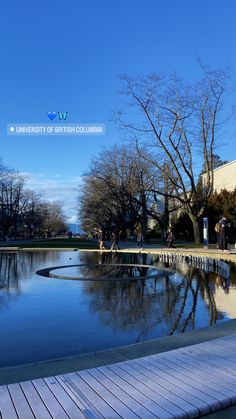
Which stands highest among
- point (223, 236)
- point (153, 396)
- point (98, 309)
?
point (223, 236)

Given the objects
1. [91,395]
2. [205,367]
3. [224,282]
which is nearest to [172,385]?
[205,367]

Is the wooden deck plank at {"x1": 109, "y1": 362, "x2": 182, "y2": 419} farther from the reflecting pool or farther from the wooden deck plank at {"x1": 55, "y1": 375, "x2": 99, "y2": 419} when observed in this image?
the reflecting pool

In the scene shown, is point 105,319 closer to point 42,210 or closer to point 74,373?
point 74,373

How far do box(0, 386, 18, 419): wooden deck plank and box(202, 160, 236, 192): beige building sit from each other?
48.2 meters

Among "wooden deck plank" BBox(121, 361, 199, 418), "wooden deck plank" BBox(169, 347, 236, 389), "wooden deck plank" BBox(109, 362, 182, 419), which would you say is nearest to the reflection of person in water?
"wooden deck plank" BBox(169, 347, 236, 389)

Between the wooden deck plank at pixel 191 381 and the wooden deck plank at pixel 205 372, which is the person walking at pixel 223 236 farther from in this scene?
the wooden deck plank at pixel 191 381

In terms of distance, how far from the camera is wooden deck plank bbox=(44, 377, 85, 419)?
3461mm

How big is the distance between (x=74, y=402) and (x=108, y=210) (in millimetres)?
61097

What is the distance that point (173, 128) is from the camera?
38219 millimetres

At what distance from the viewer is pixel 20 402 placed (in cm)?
367

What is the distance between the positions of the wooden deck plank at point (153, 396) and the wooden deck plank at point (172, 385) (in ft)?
0.60

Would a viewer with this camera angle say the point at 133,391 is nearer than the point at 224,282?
Yes

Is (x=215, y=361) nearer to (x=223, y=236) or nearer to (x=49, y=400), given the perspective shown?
(x=49, y=400)

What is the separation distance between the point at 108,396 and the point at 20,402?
2.55 feet
